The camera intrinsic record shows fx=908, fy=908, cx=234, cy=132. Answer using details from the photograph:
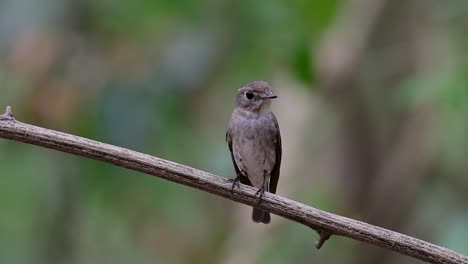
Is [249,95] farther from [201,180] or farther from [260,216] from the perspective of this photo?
[201,180]

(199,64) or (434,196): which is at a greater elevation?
(199,64)

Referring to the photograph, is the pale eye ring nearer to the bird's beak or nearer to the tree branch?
the bird's beak

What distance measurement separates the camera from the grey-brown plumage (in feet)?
18.6

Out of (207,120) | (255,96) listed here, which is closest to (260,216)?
(255,96)

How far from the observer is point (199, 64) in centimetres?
544

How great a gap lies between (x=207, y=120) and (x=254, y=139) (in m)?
1.24

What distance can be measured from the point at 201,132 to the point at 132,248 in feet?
3.87

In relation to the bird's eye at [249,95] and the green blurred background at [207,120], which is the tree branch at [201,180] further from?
the bird's eye at [249,95]

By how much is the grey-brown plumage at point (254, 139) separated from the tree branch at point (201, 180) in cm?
176

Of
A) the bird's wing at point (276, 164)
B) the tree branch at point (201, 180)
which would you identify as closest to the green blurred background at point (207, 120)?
the bird's wing at point (276, 164)

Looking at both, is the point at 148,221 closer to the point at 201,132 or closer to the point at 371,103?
the point at 201,132

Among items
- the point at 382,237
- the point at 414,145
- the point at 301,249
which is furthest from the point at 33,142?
the point at 414,145

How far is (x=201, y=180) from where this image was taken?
3879 millimetres

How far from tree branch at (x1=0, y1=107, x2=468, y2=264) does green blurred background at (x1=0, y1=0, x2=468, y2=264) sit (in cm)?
133
